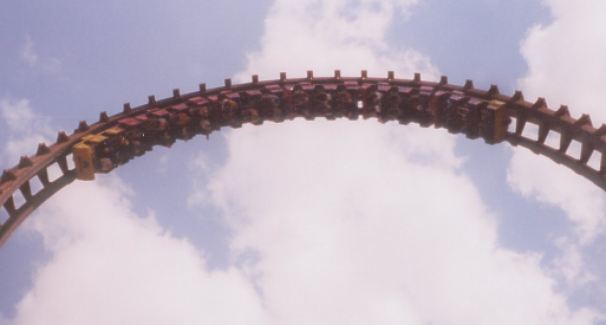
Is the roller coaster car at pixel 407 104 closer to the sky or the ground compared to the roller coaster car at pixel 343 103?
closer to the ground

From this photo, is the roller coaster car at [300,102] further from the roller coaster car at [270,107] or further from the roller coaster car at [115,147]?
the roller coaster car at [115,147]

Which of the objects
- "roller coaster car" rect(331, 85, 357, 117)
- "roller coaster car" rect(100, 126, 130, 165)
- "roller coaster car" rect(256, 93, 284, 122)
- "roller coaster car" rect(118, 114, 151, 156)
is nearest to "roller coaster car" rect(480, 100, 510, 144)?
"roller coaster car" rect(331, 85, 357, 117)

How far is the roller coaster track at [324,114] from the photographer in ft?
48.4

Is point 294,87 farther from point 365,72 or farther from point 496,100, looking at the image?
point 496,100

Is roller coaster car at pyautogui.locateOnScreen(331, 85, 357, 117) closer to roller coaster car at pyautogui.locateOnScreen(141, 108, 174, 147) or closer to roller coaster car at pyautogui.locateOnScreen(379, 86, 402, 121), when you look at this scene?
roller coaster car at pyautogui.locateOnScreen(379, 86, 402, 121)

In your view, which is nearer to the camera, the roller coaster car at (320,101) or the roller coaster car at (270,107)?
the roller coaster car at (270,107)

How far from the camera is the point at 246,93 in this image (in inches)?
743

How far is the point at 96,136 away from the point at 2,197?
4.42 metres

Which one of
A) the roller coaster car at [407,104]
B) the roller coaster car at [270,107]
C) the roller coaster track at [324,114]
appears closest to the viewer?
the roller coaster track at [324,114]

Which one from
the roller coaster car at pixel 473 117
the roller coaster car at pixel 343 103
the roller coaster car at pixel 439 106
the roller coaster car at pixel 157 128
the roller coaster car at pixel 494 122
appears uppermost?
the roller coaster car at pixel 343 103

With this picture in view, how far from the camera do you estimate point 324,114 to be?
62.7 feet

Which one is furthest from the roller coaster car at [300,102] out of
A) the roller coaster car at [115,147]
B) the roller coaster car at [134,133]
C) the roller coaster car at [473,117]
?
the roller coaster car at [115,147]

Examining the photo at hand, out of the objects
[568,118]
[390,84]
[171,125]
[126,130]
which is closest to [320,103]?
[390,84]

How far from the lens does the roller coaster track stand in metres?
14.8
